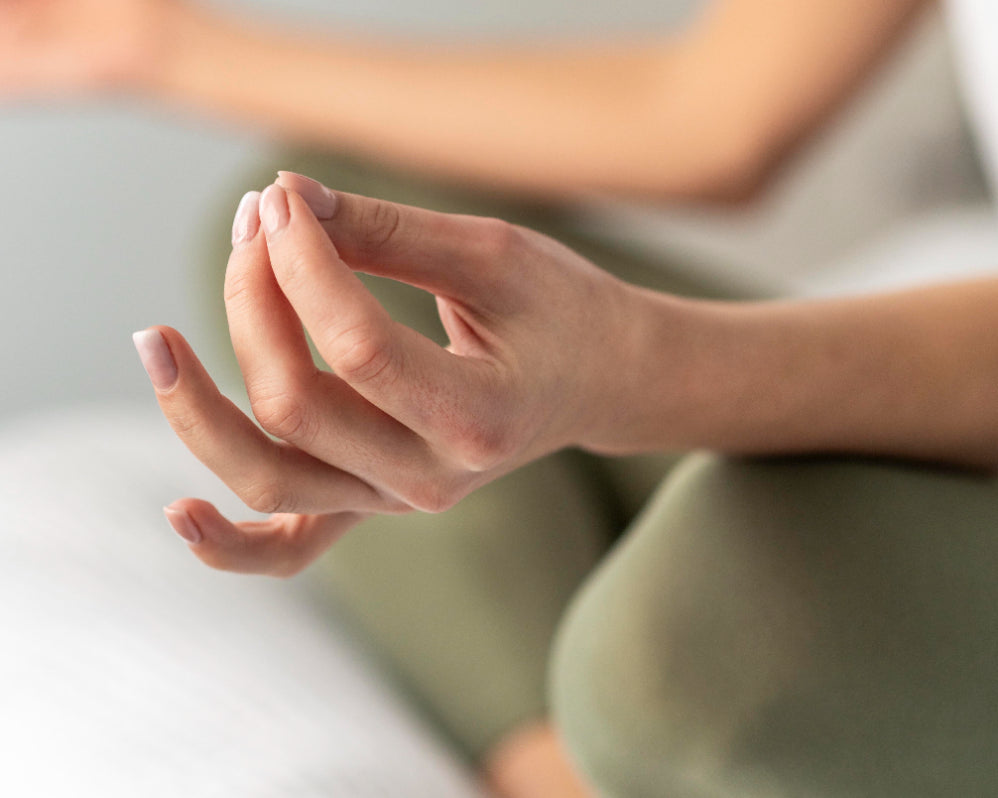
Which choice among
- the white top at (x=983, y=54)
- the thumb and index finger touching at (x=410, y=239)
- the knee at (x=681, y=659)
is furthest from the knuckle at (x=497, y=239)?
the white top at (x=983, y=54)

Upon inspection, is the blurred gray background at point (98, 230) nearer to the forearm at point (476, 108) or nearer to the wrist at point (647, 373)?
the forearm at point (476, 108)

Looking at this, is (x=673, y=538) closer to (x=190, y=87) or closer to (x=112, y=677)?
(x=112, y=677)

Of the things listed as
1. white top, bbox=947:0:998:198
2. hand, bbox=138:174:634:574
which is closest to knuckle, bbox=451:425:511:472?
hand, bbox=138:174:634:574

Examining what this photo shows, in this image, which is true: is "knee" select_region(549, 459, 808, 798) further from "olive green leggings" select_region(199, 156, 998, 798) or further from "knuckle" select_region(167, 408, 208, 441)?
"knuckle" select_region(167, 408, 208, 441)

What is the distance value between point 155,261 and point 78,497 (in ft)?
1.24

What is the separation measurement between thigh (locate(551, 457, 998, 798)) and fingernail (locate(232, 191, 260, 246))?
0.47 feet

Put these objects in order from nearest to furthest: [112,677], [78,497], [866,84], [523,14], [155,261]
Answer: [112,677]
[78,497]
[866,84]
[155,261]
[523,14]

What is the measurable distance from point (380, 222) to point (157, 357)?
0.16ft

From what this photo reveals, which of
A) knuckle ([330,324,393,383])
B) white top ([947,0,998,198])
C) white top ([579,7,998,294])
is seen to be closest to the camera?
knuckle ([330,324,393,383])

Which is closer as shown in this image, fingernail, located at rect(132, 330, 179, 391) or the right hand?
fingernail, located at rect(132, 330, 179, 391)

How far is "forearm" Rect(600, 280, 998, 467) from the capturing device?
0.77ft

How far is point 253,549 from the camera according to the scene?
21 centimetres

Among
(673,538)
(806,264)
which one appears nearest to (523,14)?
(806,264)

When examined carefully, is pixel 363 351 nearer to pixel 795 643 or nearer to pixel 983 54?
pixel 795 643
